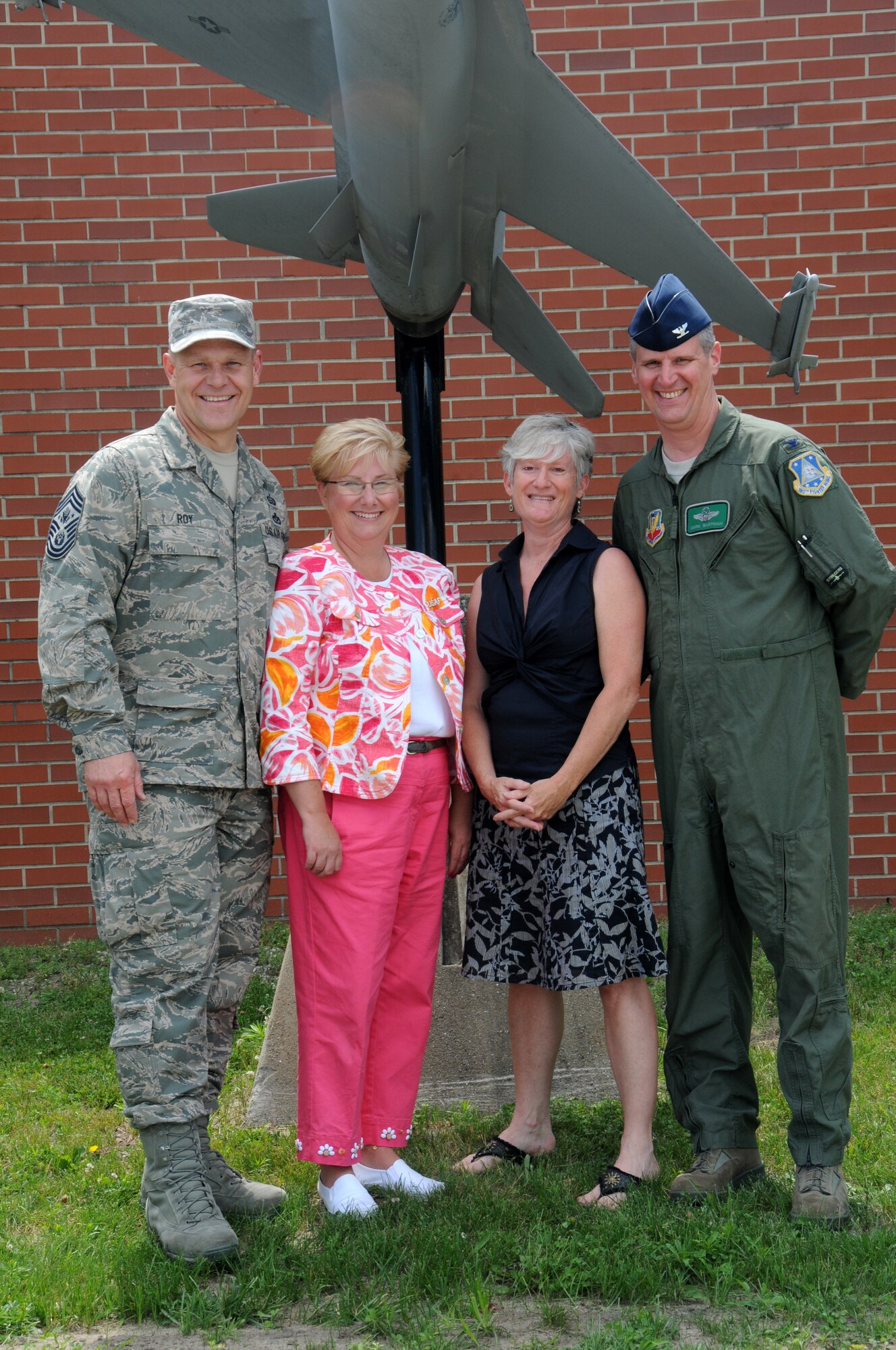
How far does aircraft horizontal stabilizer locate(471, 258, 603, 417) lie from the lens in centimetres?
398

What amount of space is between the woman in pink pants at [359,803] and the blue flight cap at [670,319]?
676mm

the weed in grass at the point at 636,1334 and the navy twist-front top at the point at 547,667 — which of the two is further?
the navy twist-front top at the point at 547,667

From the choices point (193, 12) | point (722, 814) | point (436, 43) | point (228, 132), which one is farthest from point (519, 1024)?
point (228, 132)

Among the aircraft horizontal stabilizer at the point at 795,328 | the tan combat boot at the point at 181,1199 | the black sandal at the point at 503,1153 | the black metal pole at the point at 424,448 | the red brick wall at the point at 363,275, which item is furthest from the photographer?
the red brick wall at the point at 363,275

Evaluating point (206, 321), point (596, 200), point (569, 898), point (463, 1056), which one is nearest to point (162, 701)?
point (206, 321)

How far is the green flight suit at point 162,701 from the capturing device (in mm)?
2600

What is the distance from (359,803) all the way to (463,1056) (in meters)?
1.31

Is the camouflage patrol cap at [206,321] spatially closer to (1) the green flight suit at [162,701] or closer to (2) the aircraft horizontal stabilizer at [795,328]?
(1) the green flight suit at [162,701]

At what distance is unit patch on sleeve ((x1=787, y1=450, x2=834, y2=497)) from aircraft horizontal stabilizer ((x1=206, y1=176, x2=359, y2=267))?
1.66m

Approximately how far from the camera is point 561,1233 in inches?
104

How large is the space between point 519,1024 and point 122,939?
42.5 inches

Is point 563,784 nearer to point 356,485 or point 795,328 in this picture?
point 356,485

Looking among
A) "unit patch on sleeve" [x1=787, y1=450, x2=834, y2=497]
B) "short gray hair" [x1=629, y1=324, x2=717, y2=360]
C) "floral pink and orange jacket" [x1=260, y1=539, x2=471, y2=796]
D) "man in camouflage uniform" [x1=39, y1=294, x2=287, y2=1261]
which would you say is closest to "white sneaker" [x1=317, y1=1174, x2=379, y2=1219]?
"man in camouflage uniform" [x1=39, y1=294, x2=287, y2=1261]

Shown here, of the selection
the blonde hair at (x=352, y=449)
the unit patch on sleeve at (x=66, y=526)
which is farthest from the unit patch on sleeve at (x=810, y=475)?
the unit patch on sleeve at (x=66, y=526)
